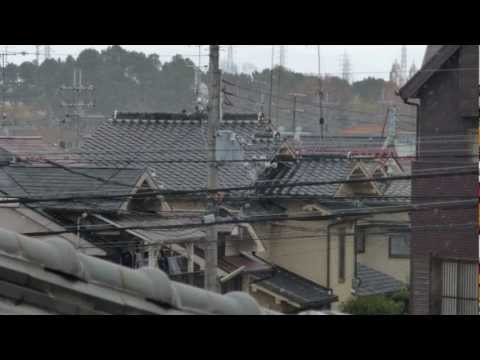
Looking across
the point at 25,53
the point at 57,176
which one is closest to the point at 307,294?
the point at 57,176

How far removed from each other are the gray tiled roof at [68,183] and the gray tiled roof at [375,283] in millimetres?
6904

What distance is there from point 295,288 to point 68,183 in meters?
4.90

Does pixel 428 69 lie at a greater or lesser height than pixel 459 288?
greater

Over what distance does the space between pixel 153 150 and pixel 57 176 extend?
354cm

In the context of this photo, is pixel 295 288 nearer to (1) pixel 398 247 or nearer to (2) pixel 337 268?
(2) pixel 337 268

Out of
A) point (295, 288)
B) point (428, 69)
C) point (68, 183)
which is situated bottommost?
point (295, 288)

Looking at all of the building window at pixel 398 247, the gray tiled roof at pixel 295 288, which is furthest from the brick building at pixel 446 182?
the building window at pixel 398 247

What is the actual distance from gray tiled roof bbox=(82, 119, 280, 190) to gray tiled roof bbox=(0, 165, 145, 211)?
75.6 inches

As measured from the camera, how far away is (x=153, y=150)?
19.8m

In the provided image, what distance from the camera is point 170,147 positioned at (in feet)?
65.6

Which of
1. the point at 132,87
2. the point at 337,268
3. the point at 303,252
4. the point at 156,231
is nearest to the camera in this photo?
the point at 156,231

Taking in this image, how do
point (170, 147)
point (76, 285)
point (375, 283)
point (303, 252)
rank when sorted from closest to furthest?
1. point (76, 285)
2. point (303, 252)
3. point (170, 147)
4. point (375, 283)

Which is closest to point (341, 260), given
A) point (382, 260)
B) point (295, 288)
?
point (295, 288)

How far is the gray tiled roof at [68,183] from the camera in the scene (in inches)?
611
